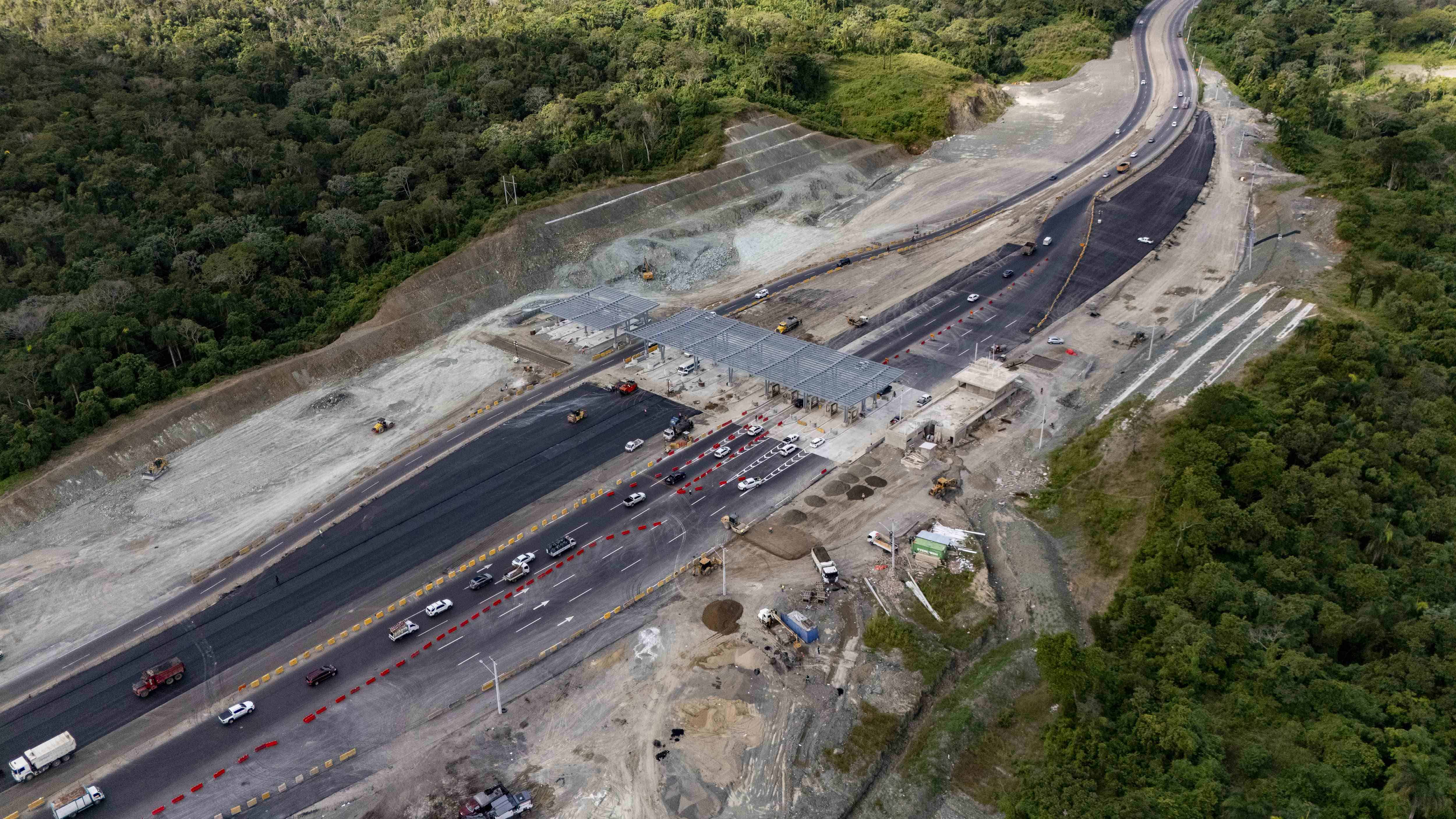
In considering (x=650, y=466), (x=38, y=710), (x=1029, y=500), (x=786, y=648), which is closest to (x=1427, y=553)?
(x=1029, y=500)

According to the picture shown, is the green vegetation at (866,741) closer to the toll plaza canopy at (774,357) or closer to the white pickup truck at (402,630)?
the white pickup truck at (402,630)

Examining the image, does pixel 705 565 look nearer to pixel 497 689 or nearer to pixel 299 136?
pixel 497 689

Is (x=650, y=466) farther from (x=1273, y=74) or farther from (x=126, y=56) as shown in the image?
A: (x=1273, y=74)

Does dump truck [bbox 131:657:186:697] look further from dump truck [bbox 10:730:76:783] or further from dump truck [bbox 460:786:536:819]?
dump truck [bbox 460:786:536:819]

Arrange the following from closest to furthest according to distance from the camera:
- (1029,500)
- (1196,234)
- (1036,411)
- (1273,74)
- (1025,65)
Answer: (1029,500)
(1036,411)
(1196,234)
(1273,74)
(1025,65)

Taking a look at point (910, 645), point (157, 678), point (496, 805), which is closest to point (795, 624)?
point (910, 645)

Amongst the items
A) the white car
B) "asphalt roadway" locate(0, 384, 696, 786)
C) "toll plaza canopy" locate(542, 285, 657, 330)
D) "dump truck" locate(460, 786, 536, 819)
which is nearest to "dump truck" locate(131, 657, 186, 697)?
"asphalt roadway" locate(0, 384, 696, 786)
